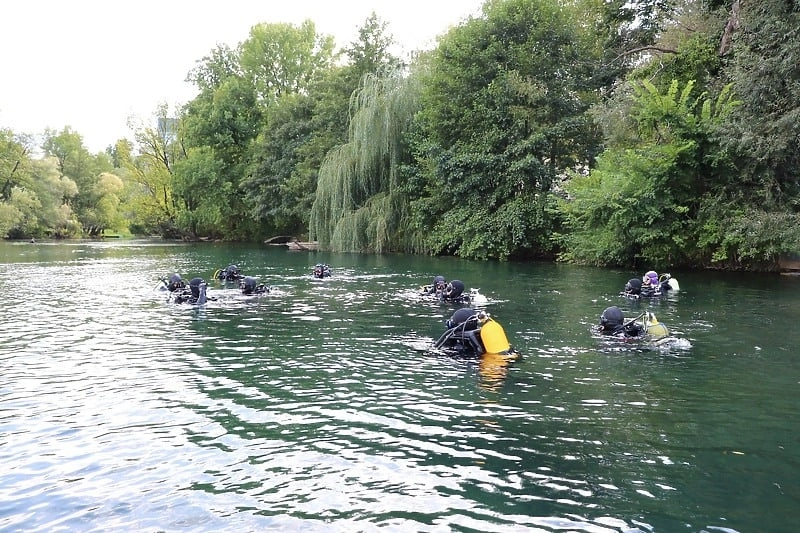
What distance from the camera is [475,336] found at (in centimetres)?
1145

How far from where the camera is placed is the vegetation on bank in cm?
2512

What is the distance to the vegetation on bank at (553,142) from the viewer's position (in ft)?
82.4

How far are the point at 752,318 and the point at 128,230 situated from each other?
90.9 m

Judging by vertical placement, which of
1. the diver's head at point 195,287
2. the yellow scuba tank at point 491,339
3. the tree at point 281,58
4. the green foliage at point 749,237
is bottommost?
the yellow scuba tank at point 491,339

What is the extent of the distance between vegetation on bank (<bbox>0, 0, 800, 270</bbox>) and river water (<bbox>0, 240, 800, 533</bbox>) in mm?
12037

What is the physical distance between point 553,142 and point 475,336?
2656 centimetres

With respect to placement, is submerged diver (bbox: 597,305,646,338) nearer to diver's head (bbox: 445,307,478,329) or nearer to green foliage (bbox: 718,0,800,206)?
diver's head (bbox: 445,307,478,329)

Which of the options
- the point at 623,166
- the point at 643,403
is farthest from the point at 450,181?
the point at 643,403

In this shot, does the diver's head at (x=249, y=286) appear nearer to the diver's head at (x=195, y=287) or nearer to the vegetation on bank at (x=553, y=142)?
the diver's head at (x=195, y=287)

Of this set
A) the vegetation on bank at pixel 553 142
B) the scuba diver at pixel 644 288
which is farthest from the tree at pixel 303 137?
the scuba diver at pixel 644 288

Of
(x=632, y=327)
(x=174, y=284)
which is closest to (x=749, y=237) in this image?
(x=632, y=327)

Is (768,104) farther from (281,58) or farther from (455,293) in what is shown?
(281,58)

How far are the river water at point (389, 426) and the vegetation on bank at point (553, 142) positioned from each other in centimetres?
1204

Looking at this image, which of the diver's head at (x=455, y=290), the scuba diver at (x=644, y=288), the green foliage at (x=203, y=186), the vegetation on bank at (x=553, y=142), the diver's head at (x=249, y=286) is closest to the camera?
the diver's head at (x=455, y=290)
